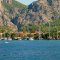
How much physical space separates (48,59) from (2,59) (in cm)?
1089

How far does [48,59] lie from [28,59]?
506cm

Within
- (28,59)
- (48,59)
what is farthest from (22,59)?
(48,59)

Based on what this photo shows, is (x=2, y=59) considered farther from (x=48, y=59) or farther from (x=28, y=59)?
(x=48, y=59)

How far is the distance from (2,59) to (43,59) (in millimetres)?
9704

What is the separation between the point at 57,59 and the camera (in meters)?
70.9

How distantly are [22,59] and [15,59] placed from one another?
1.67 m

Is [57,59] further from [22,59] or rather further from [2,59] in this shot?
[2,59]

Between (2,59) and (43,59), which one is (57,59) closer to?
(43,59)

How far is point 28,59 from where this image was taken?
73.5 m

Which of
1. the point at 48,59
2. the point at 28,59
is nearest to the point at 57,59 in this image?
the point at 48,59

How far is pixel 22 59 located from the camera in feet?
242

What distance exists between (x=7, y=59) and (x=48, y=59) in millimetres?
9818

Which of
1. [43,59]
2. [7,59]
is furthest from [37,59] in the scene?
[7,59]

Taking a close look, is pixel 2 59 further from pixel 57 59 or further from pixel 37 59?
pixel 57 59
